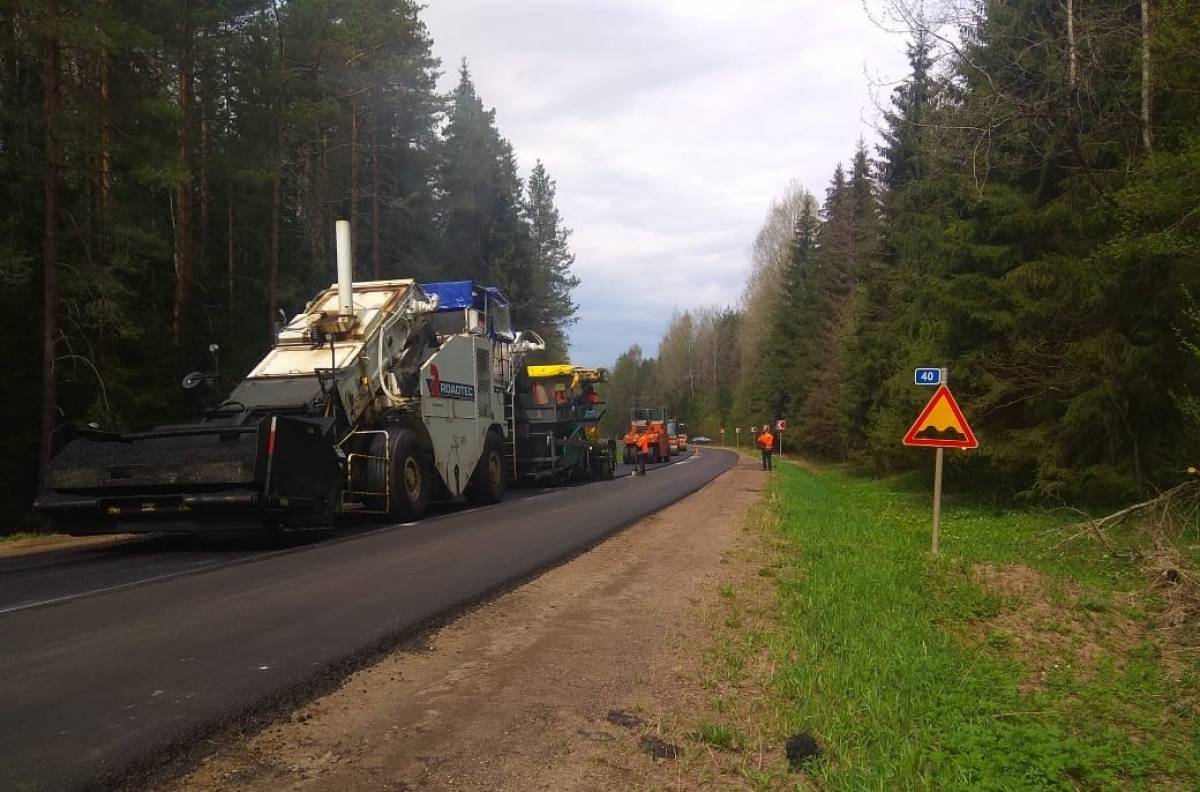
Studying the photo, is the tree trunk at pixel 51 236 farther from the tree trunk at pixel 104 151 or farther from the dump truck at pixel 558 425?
the dump truck at pixel 558 425

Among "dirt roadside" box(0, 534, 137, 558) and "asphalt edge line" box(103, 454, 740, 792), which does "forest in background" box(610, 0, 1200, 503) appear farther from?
"dirt roadside" box(0, 534, 137, 558)

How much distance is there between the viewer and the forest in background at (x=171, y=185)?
49.9 ft

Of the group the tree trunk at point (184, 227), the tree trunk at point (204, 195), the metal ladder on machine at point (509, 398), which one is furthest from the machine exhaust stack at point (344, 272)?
the tree trunk at point (204, 195)

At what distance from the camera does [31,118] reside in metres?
14.4

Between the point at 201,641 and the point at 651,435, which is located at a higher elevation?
the point at 651,435

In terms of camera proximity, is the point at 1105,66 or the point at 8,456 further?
the point at 8,456

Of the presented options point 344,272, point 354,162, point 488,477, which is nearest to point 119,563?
point 344,272

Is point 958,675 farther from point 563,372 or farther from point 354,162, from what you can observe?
point 354,162

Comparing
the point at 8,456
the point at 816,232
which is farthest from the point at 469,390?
the point at 816,232

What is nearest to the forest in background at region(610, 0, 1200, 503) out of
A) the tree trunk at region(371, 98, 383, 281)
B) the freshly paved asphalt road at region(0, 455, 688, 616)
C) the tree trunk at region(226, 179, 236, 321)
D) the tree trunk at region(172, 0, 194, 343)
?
the freshly paved asphalt road at region(0, 455, 688, 616)

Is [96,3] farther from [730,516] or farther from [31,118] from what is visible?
[730,516]

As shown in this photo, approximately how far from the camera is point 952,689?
16.5ft

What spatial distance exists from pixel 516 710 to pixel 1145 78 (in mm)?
12110

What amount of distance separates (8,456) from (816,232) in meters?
46.4
